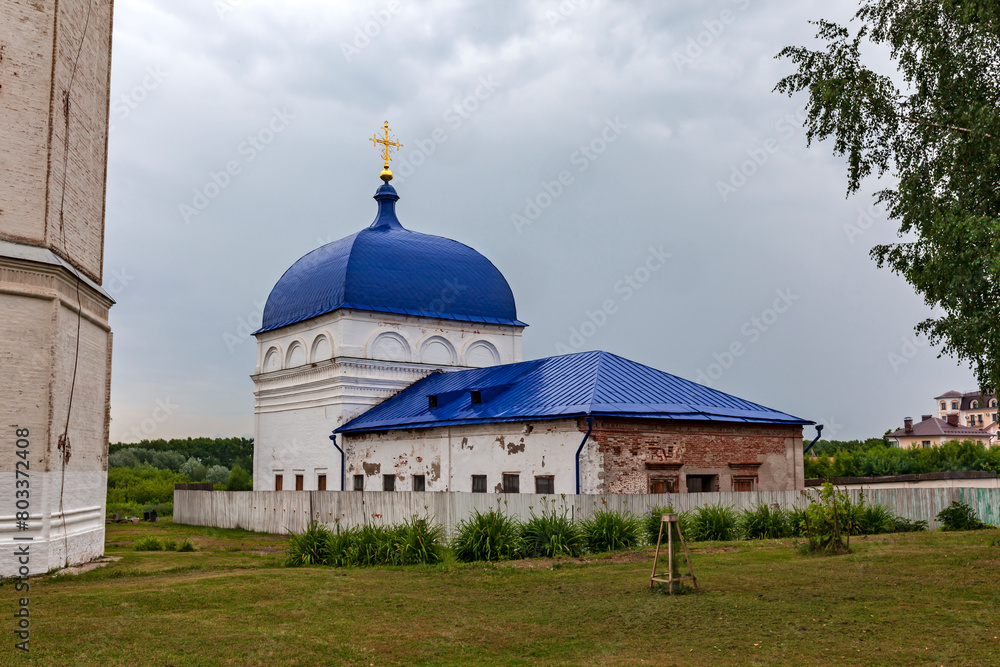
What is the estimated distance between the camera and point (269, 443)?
108 feet

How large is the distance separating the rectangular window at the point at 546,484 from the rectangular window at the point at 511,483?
2.42 ft

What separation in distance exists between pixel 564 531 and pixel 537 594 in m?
4.39

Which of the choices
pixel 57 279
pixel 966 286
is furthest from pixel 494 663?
pixel 966 286

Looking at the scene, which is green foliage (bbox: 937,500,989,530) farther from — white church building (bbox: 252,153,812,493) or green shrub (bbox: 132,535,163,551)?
green shrub (bbox: 132,535,163,551)

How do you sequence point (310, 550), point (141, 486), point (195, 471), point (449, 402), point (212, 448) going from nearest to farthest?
point (310, 550) < point (449, 402) < point (141, 486) < point (195, 471) < point (212, 448)

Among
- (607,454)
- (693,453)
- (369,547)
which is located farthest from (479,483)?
(369,547)

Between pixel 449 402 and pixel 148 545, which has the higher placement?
pixel 449 402

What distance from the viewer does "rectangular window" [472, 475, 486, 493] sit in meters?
22.1

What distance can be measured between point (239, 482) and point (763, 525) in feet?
Answer: 90.4

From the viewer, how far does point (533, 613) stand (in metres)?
9.86

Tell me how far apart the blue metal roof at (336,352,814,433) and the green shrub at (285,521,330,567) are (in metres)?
6.41

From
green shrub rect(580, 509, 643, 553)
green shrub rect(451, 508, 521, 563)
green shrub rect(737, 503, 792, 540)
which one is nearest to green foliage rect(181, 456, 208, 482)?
green shrub rect(451, 508, 521, 563)

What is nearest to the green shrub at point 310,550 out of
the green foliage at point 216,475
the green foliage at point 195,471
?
the green foliage at point 216,475

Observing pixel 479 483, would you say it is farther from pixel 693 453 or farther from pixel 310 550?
pixel 310 550
